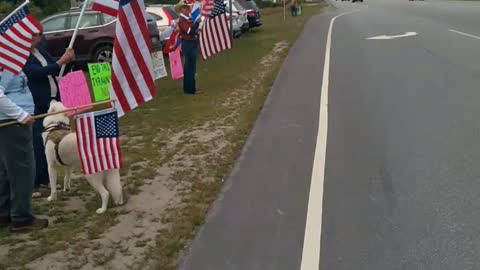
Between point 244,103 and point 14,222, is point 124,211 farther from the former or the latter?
point 244,103

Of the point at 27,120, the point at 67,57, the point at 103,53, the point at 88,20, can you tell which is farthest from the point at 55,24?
the point at 27,120

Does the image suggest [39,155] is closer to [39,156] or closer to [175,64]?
[39,156]

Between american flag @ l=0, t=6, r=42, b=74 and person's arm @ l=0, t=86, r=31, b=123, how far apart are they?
0.23 meters

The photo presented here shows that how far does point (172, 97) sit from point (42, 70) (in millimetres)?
5958

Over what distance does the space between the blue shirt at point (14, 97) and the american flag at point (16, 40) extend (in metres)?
0.11

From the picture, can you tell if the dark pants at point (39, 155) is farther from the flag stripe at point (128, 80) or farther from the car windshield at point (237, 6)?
the car windshield at point (237, 6)

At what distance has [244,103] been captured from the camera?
10.1 m

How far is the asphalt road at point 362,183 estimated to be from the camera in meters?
4.30

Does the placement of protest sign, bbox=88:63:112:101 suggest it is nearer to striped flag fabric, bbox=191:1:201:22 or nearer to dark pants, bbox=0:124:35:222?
striped flag fabric, bbox=191:1:201:22

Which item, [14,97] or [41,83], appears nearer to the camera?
[14,97]

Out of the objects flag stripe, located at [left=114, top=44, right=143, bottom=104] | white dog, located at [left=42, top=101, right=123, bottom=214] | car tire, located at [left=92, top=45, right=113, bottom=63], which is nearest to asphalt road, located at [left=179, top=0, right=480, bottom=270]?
white dog, located at [left=42, top=101, right=123, bottom=214]

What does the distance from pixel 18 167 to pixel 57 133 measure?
674 millimetres

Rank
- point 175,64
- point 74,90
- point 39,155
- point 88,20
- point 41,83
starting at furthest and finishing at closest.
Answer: point 88,20
point 175,64
point 74,90
point 39,155
point 41,83

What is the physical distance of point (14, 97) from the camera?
487 centimetres
